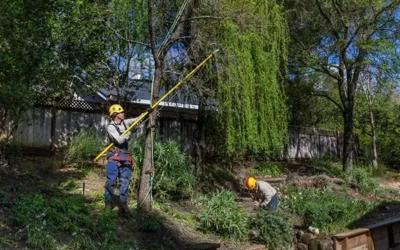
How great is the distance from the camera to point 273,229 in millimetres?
7348

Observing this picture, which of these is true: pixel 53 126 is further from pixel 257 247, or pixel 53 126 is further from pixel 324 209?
pixel 324 209

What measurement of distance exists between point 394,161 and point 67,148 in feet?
58.0

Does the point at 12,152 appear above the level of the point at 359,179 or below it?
above

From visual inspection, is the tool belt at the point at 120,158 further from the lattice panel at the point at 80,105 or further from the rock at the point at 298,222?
the lattice panel at the point at 80,105

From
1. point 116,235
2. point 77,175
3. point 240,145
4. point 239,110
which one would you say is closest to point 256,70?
point 239,110

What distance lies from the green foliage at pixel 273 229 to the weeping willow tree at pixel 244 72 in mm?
2719

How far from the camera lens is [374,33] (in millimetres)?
14711

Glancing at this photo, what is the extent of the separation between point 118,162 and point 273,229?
288 centimetres

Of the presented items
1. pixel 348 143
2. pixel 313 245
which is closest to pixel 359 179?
pixel 348 143

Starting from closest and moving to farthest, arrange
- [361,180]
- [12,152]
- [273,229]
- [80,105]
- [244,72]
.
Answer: [273,229] < [12,152] < [244,72] < [80,105] < [361,180]

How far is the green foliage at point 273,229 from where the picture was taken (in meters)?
7.32

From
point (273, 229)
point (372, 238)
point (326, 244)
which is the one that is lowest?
point (372, 238)

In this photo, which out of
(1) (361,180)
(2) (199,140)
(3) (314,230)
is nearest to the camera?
(3) (314,230)

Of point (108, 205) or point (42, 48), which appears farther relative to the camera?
point (42, 48)
